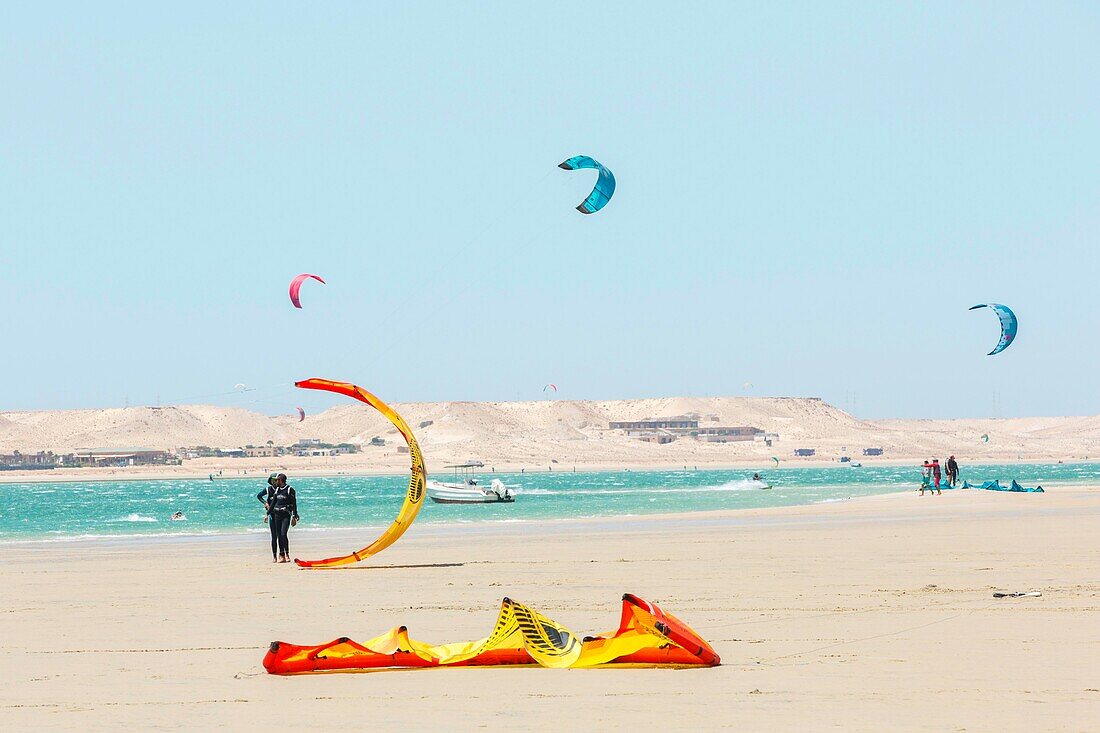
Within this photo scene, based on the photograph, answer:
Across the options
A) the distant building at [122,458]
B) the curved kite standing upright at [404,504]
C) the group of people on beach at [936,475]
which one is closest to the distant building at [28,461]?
the distant building at [122,458]

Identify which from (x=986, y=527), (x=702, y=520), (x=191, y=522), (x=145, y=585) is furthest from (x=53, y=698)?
(x=191, y=522)

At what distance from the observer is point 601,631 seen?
9.39 metres

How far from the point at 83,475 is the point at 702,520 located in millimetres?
96672

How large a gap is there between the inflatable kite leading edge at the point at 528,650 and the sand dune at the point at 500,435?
129702 millimetres

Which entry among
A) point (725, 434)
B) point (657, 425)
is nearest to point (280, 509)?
point (725, 434)

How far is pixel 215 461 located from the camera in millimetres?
133000

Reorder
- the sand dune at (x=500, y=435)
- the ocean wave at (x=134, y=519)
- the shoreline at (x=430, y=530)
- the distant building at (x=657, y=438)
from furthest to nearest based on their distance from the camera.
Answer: the distant building at (x=657, y=438) → the sand dune at (x=500, y=435) → the ocean wave at (x=134, y=519) → the shoreline at (x=430, y=530)

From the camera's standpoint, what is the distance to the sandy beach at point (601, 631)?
636cm

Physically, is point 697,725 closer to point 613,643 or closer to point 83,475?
point 613,643

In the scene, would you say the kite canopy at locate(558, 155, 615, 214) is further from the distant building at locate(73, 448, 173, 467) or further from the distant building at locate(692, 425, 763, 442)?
the distant building at locate(692, 425, 763, 442)

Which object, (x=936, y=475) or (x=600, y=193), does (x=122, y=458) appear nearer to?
(x=936, y=475)

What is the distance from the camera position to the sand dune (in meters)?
150

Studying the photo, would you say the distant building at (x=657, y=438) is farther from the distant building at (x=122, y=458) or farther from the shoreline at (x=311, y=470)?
the distant building at (x=122, y=458)

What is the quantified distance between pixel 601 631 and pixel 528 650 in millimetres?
1942
